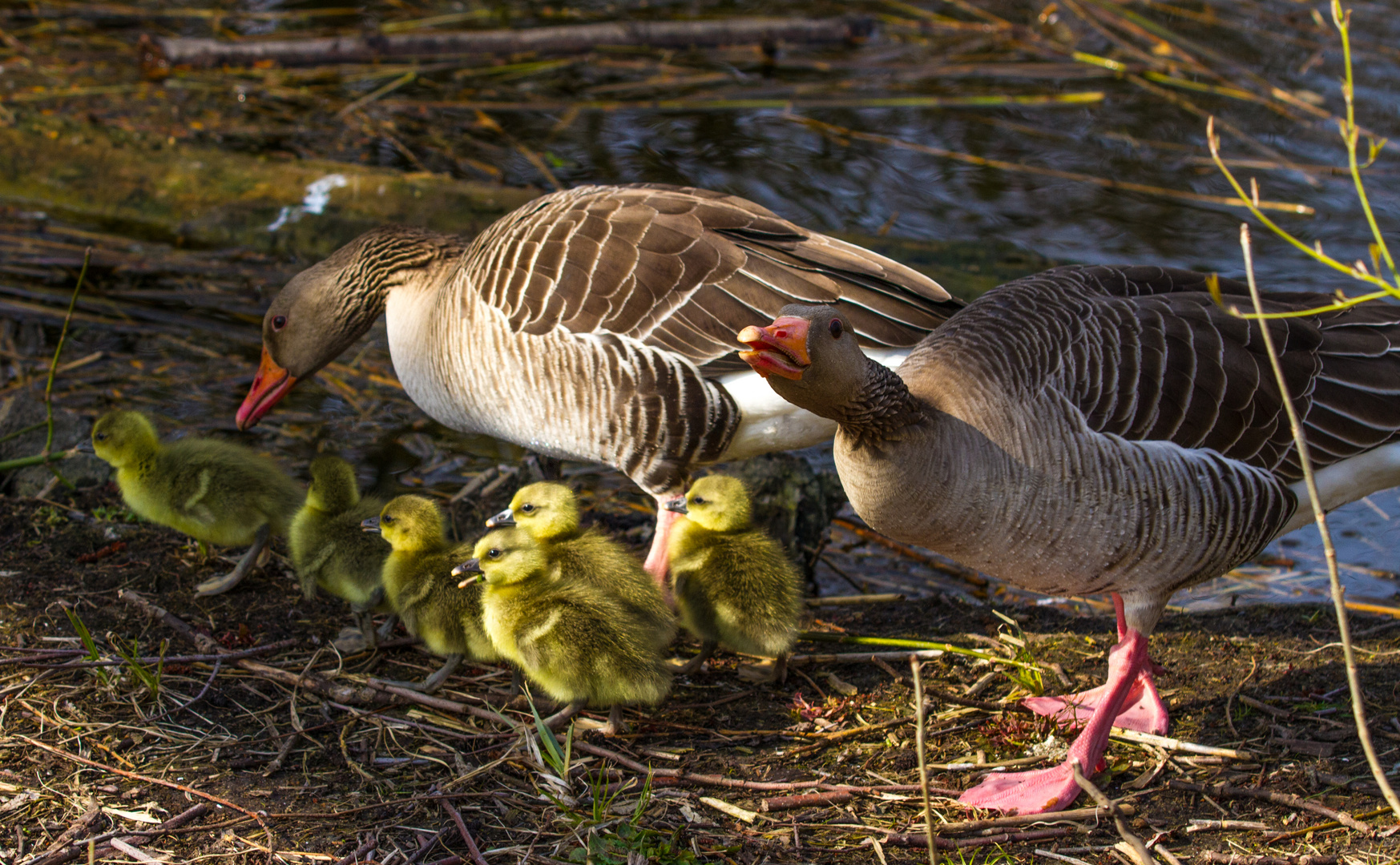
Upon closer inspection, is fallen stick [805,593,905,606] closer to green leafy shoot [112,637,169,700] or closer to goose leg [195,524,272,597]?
goose leg [195,524,272,597]

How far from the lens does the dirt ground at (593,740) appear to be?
3619 mm

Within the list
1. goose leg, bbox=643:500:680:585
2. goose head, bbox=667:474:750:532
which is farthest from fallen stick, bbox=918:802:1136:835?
goose leg, bbox=643:500:680:585

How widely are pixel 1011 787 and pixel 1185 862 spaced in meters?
0.58

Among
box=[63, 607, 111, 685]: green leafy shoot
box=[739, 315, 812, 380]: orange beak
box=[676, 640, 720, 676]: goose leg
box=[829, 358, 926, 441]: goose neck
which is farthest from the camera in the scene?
box=[676, 640, 720, 676]: goose leg

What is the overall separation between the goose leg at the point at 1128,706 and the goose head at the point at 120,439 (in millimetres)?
3726

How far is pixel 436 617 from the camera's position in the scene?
14.3ft

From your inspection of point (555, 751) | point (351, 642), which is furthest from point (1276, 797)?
point (351, 642)

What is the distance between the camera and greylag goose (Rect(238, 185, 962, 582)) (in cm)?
525

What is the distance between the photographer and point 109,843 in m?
3.48

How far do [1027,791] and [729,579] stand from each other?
1.27m

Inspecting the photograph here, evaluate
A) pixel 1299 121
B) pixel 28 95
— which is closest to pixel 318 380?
pixel 28 95

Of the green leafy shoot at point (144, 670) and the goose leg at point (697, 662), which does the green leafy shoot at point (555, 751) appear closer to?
the goose leg at point (697, 662)

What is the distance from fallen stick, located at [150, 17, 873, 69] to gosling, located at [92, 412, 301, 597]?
6.98 metres

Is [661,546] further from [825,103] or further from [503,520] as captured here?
[825,103]
